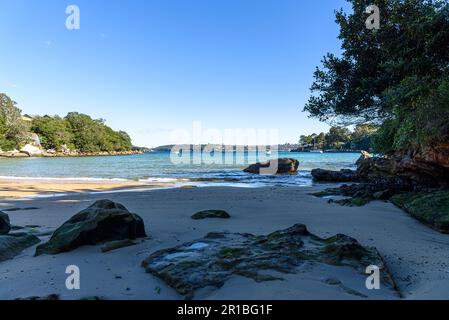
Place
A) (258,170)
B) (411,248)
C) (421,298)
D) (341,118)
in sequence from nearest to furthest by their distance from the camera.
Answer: (421,298)
(411,248)
(341,118)
(258,170)

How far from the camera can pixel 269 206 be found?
10008 mm

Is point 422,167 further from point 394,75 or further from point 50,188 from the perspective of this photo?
point 50,188

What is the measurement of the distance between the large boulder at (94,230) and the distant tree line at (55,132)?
328ft

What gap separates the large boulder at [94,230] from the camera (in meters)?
4.70

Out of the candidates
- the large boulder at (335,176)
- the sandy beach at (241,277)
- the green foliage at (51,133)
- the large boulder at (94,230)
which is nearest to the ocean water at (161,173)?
the large boulder at (335,176)

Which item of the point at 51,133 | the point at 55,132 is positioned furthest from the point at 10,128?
the point at 55,132

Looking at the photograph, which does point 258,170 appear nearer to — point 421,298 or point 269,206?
point 269,206

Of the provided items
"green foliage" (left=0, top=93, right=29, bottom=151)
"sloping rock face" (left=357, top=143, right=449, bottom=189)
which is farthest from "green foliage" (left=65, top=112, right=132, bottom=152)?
"sloping rock face" (left=357, top=143, right=449, bottom=189)

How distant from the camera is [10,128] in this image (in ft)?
294

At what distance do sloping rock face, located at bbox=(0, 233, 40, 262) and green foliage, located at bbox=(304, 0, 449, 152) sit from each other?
9.68m

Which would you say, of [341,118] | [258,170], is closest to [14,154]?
[258,170]

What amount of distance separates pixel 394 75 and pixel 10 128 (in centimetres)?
10255

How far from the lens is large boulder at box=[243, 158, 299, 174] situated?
32.6 meters
